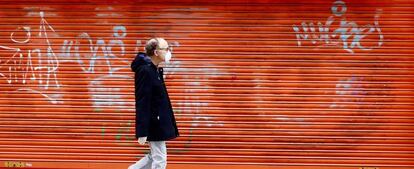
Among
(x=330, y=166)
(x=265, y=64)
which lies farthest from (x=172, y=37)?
(x=330, y=166)

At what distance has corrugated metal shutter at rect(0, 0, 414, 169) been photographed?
7422mm

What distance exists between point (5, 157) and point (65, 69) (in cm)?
145

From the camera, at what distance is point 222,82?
751cm

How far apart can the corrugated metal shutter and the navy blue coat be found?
1.57 metres

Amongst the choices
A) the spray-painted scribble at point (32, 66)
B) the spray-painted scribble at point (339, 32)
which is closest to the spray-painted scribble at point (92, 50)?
the spray-painted scribble at point (32, 66)

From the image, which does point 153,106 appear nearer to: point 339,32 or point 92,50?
point 92,50

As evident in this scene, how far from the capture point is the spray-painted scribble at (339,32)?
742 centimetres

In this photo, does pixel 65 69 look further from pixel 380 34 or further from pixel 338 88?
pixel 380 34

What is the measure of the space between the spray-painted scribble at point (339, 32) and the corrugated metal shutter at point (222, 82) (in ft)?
0.04

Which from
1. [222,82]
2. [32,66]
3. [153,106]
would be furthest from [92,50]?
[153,106]

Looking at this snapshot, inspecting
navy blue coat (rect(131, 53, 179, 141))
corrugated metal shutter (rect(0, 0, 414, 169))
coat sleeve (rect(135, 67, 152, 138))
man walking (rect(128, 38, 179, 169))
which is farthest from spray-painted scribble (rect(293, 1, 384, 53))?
coat sleeve (rect(135, 67, 152, 138))

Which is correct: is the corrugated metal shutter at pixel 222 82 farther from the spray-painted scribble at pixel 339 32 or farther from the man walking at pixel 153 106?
the man walking at pixel 153 106

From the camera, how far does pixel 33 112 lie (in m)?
7.67

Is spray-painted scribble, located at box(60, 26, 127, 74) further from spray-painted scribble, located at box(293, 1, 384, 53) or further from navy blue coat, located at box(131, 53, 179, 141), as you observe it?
spray-painted scribble, located at box(293, 1, 384, 53)
